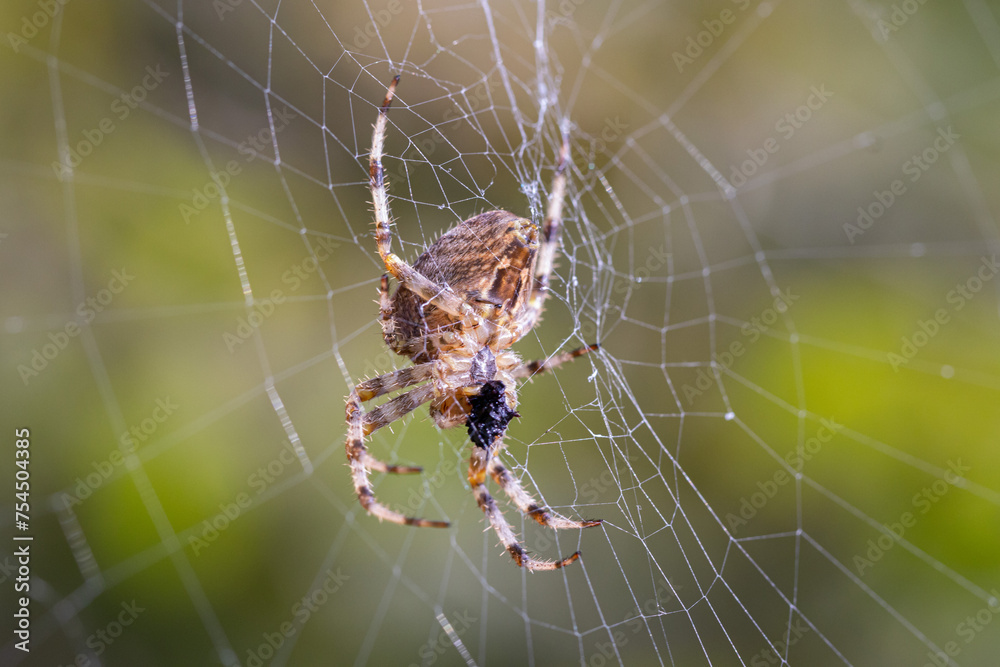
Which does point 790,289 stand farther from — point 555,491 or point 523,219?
point 523,219

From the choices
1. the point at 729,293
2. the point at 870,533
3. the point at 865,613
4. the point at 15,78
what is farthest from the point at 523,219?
the point at 15,78

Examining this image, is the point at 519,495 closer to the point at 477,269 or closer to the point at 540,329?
the point at 477,269

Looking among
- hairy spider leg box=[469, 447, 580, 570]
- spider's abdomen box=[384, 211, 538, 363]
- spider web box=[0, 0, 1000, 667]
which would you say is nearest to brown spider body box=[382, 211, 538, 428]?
spider's abdomen box=[384, 211, 538, 363]

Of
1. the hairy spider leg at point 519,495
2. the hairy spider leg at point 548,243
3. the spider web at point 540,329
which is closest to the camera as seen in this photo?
the hairy spider leg at point 519,495

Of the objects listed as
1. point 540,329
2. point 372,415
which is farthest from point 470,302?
point 540,329

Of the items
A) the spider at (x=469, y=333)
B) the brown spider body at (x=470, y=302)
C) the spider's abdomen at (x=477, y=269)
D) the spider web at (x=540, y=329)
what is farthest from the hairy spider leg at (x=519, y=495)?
the spider's abdomen at (x=477, y=269)

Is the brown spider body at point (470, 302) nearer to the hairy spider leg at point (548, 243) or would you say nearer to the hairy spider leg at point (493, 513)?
the hairy spider leg at point (548, 243)

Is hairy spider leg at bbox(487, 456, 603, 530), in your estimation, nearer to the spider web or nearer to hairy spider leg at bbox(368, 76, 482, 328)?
the spider web
